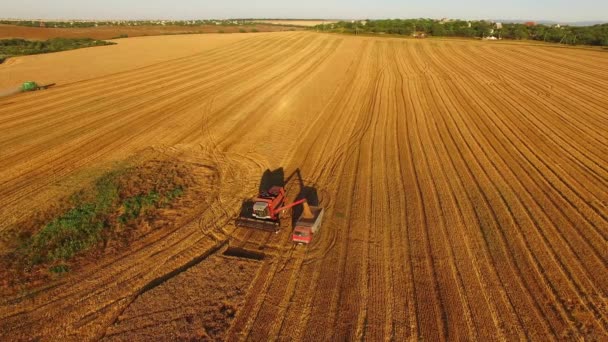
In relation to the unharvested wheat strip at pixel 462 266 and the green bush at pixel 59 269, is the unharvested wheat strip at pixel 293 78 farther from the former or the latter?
the unharvested wheat strip at pixel 462 266

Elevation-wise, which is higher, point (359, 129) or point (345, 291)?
point (359, 129)

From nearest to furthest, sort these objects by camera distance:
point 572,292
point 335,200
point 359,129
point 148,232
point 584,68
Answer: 1. point 572,292
2. point 148,232
3. point 335,200
4. point 359,129
5. point 584,68

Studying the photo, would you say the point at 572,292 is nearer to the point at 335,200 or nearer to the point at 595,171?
the point at 335,200

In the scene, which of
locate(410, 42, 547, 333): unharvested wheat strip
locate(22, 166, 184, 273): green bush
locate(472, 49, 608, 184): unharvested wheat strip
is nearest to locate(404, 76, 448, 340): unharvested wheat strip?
locate(410, 42, 547, 333): unharvested wheat strip

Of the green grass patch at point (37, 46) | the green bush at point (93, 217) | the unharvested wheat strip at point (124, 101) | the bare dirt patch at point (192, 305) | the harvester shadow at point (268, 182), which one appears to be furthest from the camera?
the green grass patch at point (37, 46)

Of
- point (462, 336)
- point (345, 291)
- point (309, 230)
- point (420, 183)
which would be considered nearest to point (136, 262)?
point (309, 230)

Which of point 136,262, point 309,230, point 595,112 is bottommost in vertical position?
point 136,262

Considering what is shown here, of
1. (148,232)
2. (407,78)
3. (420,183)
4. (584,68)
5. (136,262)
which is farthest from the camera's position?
(584,68)

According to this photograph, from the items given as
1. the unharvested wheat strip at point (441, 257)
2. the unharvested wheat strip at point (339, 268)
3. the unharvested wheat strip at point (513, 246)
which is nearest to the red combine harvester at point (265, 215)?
the unharvested wheat strip at point (339, 268)

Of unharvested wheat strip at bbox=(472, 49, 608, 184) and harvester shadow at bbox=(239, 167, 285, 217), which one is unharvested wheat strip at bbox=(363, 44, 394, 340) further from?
unharvested wheat strip at bbox=(472, 49, 608, 184)
